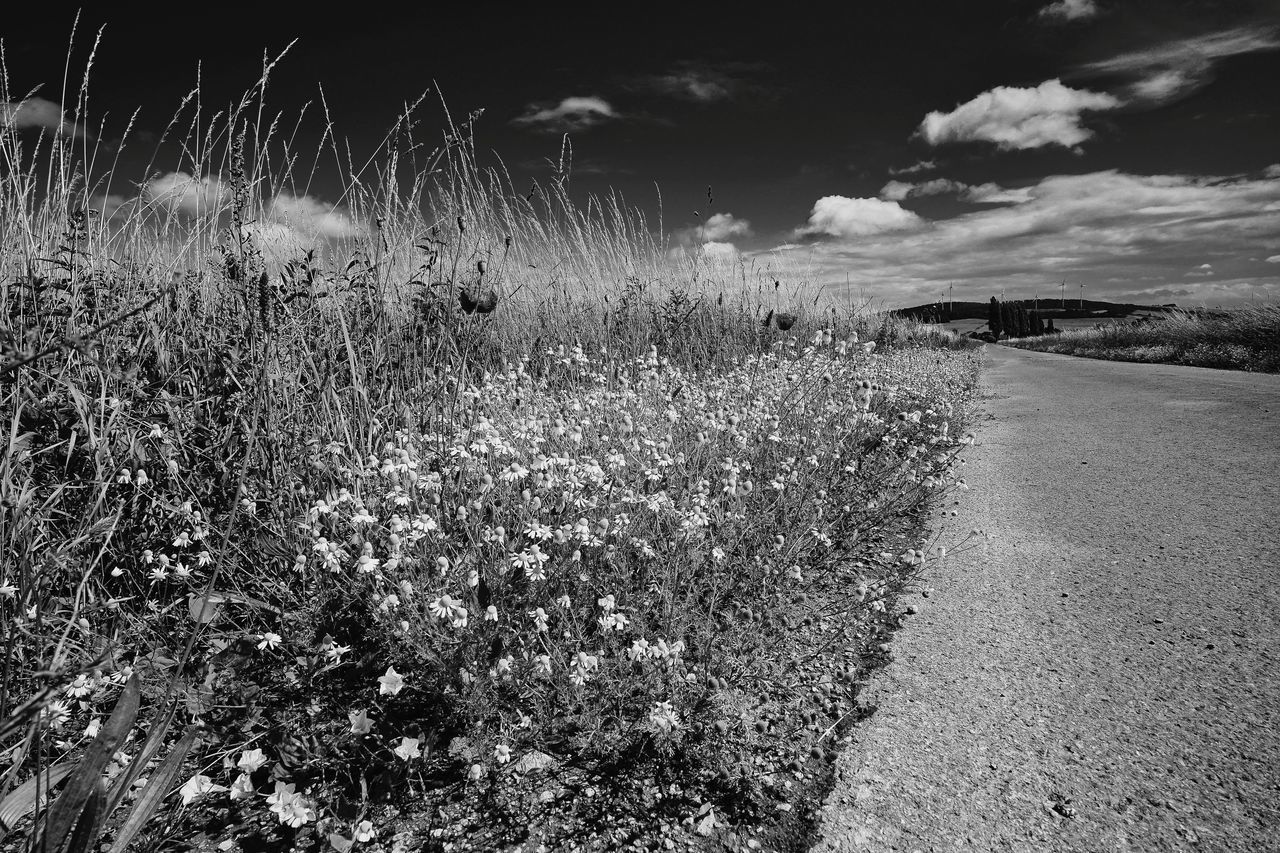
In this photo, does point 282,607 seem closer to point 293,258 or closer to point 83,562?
point 83,562

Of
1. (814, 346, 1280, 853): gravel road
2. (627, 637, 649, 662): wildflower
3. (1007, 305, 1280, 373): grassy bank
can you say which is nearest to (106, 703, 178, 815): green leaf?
(627, 637, 649, 662): wildflower

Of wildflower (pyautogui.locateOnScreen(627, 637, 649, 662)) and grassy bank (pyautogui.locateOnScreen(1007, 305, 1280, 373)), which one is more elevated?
grassy bank (pyautogui.locateOnScreen(1007, 305, 1280, 373))

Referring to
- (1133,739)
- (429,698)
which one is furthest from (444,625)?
(1133,739)

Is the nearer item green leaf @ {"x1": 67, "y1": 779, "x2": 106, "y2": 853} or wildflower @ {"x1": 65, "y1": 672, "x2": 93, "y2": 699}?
green leaf @ {"x1": 67, "y1": 779, "x2": 106, "y2": 853}

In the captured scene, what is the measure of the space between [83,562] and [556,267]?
4.87 metres

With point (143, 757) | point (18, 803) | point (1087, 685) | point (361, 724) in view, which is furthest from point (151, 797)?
point (1087, 685)

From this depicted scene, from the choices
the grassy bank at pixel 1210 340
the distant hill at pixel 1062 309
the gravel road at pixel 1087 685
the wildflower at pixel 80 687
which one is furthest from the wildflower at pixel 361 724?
the distant hill at pixel 1062 309

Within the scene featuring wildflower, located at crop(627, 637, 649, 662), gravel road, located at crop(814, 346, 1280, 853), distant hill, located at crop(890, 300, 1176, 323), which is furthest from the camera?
distant hill, located at crop(890, 300, 1176, 323)

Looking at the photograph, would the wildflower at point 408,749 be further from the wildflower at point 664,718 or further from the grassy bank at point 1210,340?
the grassy bank at point 1210,340

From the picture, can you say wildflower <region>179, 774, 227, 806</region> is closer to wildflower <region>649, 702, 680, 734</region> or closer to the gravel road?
wildflower <region>649, 702, 680, 734</region>

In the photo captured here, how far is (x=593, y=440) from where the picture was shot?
345cm

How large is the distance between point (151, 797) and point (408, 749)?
0.52 metres

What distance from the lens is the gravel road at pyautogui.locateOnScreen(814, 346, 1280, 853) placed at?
4.60ft

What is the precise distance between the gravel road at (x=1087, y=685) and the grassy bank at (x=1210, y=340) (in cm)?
1380
